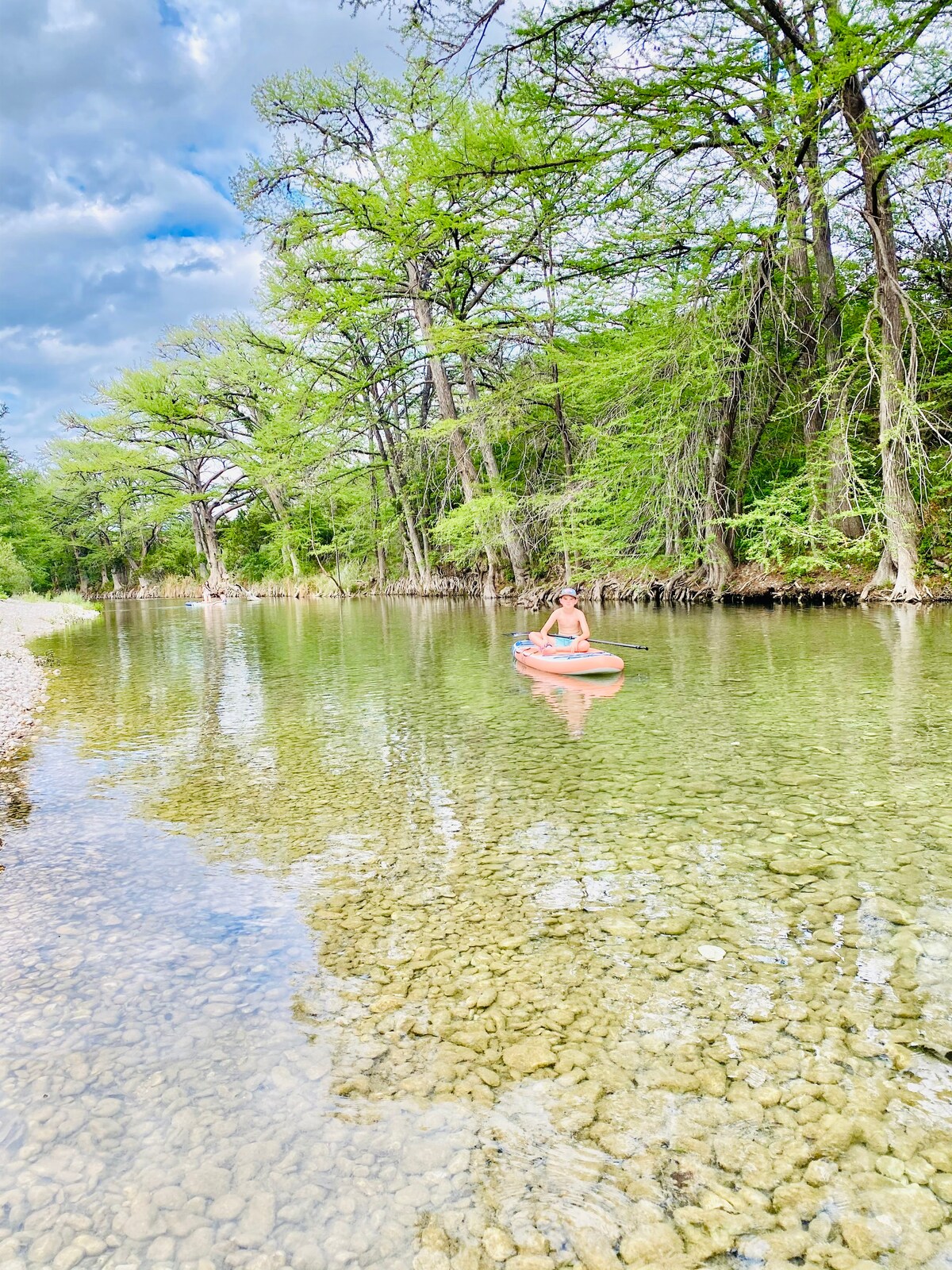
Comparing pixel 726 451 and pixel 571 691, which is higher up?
pixel 726 451

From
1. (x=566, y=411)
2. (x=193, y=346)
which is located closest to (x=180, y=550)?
(x=193, y=346)

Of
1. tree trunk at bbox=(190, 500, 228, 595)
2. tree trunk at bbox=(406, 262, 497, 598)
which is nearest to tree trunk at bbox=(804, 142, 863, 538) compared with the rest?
tree trunk at bbox=(406, 262, 497, 598)

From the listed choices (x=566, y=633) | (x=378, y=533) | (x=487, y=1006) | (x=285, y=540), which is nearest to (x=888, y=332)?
(x=566, y=633)

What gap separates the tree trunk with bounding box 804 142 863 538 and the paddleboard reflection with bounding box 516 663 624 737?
757 cm

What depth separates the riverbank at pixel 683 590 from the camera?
50.6 feet

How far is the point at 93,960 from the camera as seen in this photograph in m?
2.85

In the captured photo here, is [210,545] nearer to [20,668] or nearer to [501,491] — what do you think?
[501,491]

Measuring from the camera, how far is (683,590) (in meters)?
18.2

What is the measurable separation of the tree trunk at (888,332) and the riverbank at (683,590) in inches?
75.6

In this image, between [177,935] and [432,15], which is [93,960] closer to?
[177,935]

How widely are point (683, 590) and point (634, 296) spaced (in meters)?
6.97

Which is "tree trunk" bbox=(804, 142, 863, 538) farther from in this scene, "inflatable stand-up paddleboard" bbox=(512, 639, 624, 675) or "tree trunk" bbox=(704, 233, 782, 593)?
"inflatable stand-up paddleboard" bbox=(512, 639, 624, 675)

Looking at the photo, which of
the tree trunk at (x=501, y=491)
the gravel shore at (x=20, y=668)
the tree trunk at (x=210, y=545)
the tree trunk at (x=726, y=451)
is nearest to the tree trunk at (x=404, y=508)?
the tree trunk at (x=501, y=491)

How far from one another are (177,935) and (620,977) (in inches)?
70.9
